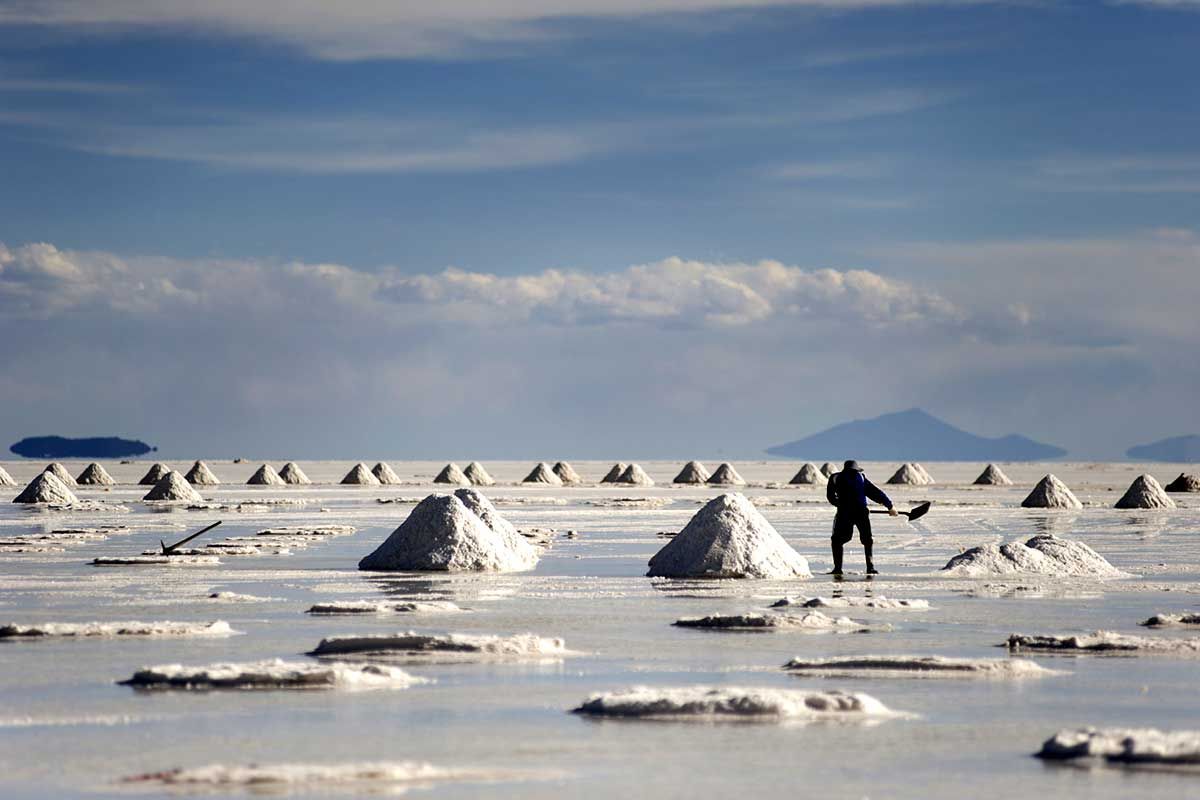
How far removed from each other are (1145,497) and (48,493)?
24.2 meters

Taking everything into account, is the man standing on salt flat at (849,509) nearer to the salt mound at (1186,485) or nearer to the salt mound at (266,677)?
the salt mound at (266,677)

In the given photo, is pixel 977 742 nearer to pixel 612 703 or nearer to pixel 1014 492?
pixel 612 703

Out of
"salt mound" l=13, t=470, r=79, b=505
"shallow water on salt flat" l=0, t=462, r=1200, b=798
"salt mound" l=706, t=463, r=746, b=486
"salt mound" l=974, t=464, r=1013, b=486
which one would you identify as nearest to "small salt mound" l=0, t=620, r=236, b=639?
"shallow water on salt flat" l=0, t=462, r=1200, b=798

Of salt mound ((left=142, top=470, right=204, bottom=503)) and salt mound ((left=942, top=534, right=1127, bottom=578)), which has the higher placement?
salt mound ((left=142, top=470, right=204, bottom=503))

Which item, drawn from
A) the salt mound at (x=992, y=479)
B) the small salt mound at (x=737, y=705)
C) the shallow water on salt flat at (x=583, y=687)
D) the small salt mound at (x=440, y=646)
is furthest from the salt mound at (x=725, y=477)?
the small salt mound at (x=737, y=705)

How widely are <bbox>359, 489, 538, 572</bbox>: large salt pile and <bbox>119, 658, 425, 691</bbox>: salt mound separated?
8.97 m

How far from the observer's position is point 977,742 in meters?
7.43

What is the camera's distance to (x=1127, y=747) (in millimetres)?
6953

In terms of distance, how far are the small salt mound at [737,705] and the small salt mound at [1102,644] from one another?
10.4ft

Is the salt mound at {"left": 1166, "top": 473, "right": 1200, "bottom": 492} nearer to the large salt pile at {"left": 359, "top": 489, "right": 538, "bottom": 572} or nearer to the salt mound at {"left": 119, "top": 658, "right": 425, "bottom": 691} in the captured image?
the large salt pile at {"left": 359, "top": 489, "right": 538, "bottom": 572}

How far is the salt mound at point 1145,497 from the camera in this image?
40188 mm

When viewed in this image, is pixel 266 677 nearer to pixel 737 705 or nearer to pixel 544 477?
pixel 737 705

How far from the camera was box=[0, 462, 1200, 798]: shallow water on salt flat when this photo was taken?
6.68 metres

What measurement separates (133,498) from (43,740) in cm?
3950
